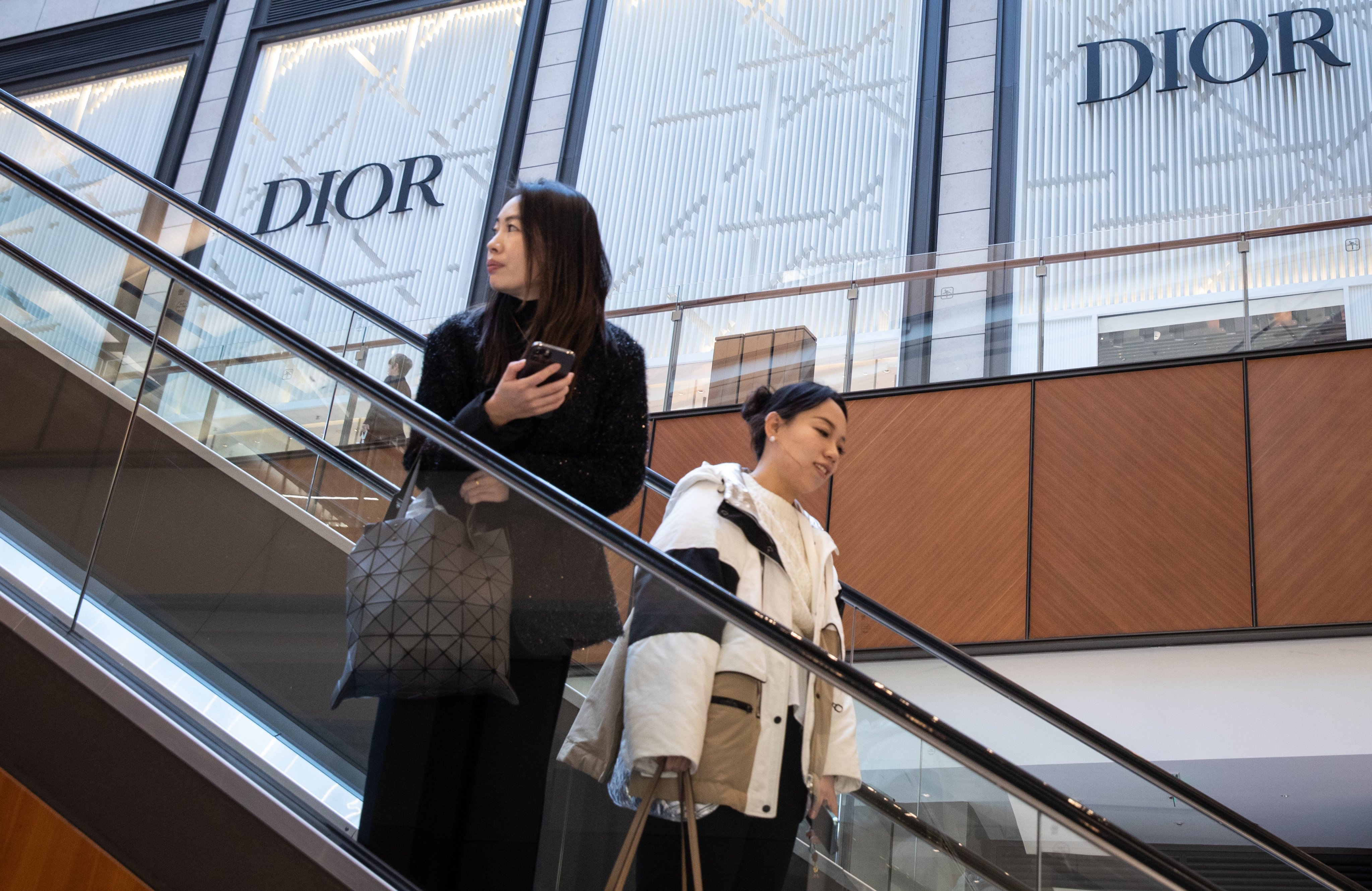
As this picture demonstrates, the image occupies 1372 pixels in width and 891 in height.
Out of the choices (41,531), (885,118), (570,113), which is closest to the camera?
(41,531)

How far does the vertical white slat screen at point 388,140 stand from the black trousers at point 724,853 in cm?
817

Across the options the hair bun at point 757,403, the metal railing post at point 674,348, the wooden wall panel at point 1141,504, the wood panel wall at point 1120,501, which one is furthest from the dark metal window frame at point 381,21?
the hair bun at point 757,403

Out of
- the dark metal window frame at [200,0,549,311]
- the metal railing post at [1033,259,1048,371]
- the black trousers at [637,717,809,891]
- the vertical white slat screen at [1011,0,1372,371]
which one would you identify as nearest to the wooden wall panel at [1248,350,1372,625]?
the metal railing post at [1033,259,1048,371]

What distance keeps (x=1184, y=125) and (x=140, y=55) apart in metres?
9.95

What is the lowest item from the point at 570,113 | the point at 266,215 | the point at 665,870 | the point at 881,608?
the point at 665,870

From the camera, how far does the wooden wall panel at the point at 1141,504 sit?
19.0 feet

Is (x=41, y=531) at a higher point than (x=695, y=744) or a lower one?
higher

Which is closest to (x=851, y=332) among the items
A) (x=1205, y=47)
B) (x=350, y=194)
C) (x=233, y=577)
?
(x=1205, y=47)

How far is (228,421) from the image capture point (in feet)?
10.3

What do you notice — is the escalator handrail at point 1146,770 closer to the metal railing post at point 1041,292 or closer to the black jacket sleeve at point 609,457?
the black jacket sleeve at point 609,457

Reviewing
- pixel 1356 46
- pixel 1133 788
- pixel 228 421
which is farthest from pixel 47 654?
pixel 1356 46

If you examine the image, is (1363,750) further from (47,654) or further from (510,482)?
(47,654)

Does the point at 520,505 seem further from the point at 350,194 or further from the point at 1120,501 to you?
the point at 350,194

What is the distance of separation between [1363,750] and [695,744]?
4.23m
